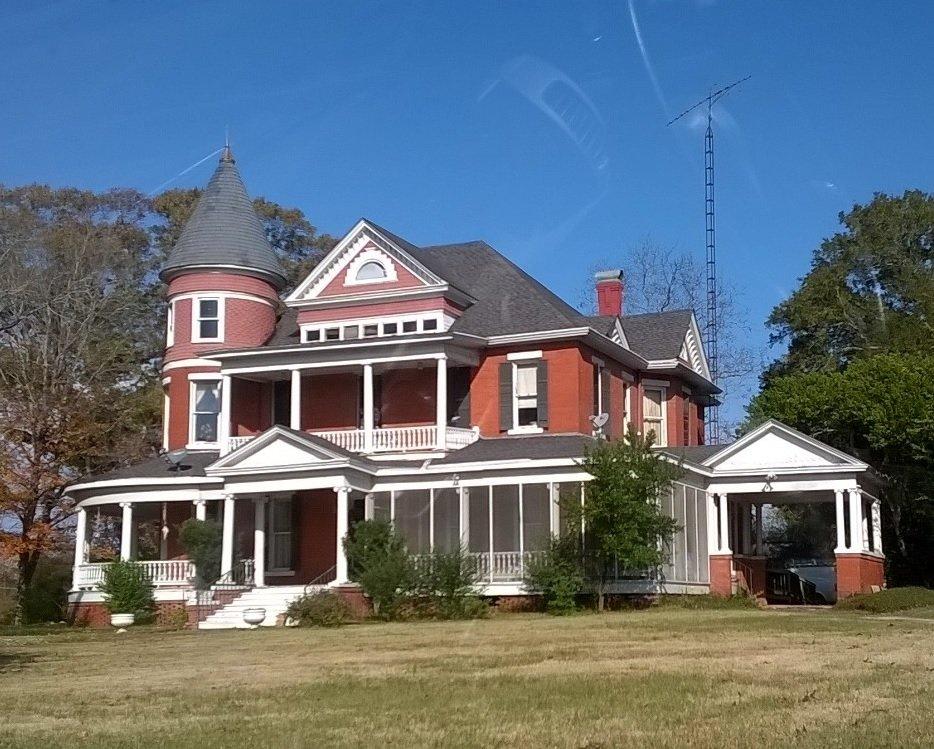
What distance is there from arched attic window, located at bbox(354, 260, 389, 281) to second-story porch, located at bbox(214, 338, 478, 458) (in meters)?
2.81

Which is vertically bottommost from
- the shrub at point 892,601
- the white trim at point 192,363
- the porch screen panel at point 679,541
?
the shrub at point 892,601

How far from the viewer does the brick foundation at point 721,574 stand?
34469 millimetres

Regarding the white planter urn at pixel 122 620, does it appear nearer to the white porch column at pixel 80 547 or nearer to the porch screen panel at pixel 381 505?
the white porch column at pixel 80 547

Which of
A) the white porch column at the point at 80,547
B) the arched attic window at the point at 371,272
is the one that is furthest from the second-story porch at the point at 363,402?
the white porch column at the point at 80,547

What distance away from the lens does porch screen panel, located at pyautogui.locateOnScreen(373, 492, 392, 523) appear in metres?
34.6

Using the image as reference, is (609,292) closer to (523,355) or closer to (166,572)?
(523,355)

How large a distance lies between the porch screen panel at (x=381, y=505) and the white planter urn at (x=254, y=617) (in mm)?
5181

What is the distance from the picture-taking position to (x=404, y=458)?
3484 cm

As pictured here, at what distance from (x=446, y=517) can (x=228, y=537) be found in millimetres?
5913

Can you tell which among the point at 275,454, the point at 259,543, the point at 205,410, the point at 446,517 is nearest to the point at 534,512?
the point at 446,517

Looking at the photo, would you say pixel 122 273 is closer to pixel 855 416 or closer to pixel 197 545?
pixel 197 545

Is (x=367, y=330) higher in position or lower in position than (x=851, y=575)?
higher

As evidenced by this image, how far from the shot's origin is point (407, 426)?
121ft

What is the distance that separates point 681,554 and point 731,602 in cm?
194
